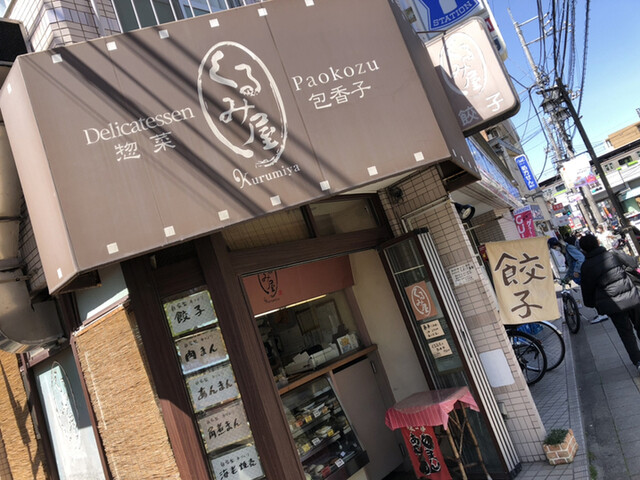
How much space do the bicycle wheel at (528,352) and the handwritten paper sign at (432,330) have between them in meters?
3.15

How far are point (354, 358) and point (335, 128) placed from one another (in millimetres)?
3616

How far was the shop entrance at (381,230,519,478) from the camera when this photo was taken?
528cm

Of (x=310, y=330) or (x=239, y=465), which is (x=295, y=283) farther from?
(x=239, y=465)

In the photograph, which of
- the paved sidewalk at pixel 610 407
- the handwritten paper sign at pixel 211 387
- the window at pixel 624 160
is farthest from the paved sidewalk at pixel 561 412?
the window at pixel 624 160

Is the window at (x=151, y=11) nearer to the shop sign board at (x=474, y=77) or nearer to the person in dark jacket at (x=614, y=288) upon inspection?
the shop sign board at (x=474, y=77)

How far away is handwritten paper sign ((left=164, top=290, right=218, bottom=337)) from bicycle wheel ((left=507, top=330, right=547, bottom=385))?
6004 mm

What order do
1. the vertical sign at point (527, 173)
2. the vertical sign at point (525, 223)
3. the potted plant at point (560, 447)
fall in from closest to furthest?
the potted plant at point (560, 447) → the vertical sign at point (525, 223) → the vertical sign at point (527, 173)

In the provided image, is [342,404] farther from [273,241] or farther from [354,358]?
[273,241]

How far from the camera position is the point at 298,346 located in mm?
6859

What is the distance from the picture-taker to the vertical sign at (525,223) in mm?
14812

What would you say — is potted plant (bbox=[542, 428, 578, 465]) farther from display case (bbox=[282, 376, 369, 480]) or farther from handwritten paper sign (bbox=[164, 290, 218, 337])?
handwritten paper sign (bbox=[164, 290, 218, 337])

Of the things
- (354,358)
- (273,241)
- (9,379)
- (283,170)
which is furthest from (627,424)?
(9,379)

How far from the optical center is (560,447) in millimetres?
4992

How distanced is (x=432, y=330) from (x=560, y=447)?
6.01ft
